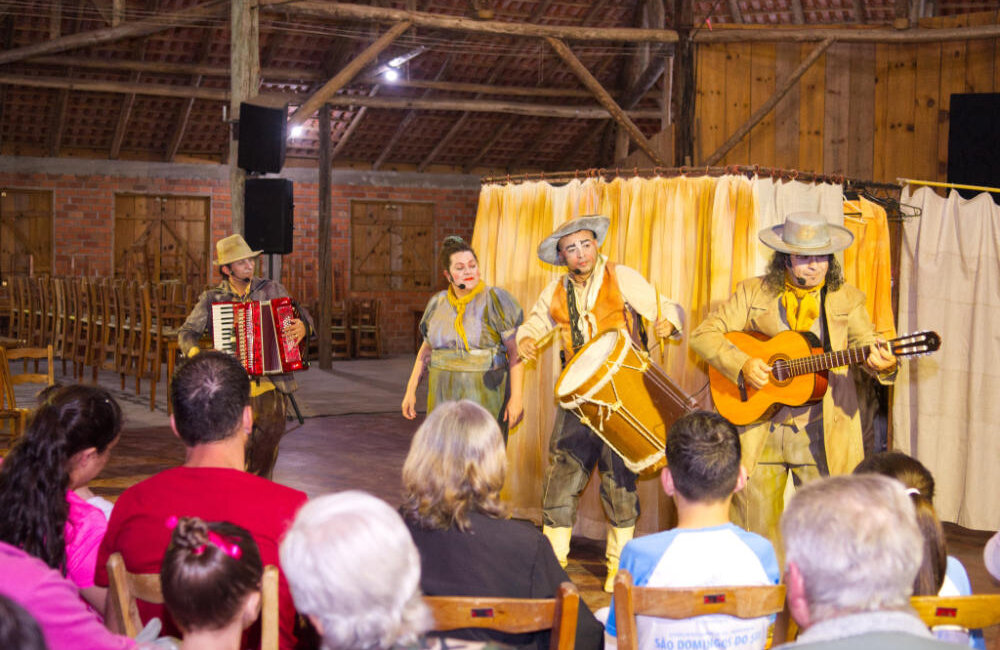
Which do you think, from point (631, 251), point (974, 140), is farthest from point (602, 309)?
point (974, 140)

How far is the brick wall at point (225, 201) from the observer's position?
47.5 ft

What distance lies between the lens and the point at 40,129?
557 inches

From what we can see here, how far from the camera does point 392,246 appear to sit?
16.2 meters

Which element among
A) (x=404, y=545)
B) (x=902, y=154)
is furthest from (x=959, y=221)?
(x=404, y=545)

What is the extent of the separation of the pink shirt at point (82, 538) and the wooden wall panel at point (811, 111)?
24.0 feet

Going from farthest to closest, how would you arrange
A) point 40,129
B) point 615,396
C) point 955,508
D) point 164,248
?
point 164,248 < point 40,129 < point 955,508 < point 615,396

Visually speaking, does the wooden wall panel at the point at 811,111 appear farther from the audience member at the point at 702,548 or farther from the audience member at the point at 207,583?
the audience member at the point at 207,583

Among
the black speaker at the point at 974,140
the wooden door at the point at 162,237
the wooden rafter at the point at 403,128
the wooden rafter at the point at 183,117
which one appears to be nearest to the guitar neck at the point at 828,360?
→ the black speaker at the point at 974,140

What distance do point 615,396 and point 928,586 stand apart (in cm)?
204

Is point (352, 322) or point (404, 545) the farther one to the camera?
point (352, 322)

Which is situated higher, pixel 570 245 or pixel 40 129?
pixel 40 129

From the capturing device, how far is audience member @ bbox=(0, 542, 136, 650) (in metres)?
1.57

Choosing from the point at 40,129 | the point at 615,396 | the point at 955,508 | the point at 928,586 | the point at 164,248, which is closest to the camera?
the point at 928,586

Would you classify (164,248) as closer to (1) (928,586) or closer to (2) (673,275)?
(2) (673,275)
